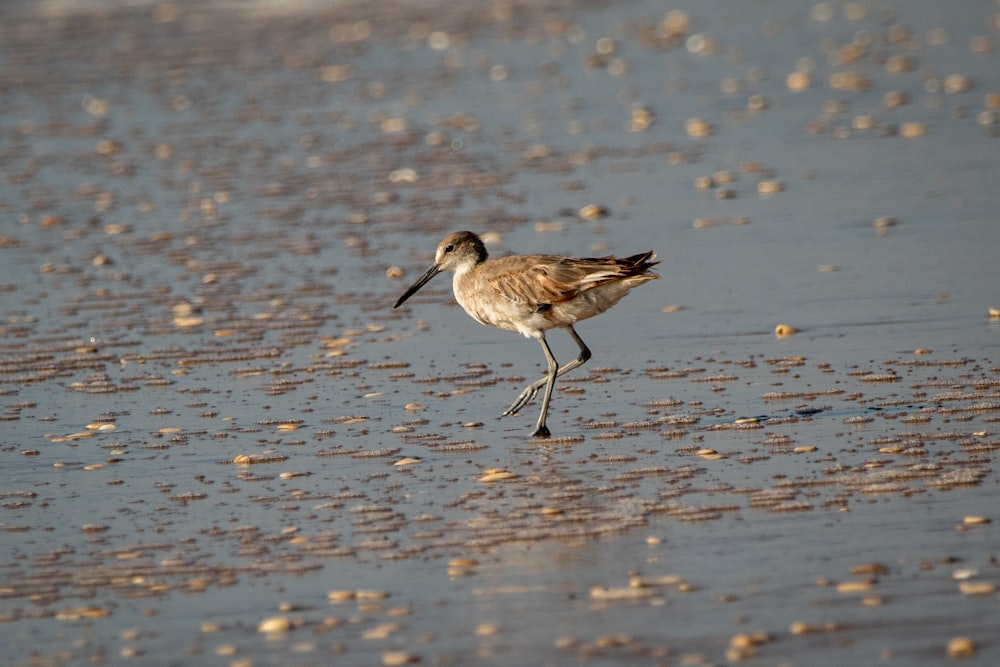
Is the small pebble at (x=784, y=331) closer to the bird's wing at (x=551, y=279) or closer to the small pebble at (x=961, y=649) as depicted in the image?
the bird's wing at (x=551, y=279)

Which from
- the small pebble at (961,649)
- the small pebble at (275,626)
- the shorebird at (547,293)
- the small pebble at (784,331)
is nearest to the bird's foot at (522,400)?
the shorebird at (547,293)

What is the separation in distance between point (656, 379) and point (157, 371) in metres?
3.15

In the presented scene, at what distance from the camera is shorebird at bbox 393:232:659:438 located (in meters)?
8.11

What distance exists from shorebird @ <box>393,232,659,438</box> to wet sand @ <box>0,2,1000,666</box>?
1.17 feet

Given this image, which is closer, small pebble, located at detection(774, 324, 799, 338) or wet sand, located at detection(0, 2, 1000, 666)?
wet sand, located at detection(0, 2, 1000, 666)

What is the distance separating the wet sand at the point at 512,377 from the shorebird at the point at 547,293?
357 mm

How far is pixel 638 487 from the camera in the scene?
6805 mm

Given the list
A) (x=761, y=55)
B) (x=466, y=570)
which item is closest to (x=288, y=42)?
(x=761, y=55)

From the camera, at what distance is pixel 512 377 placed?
30.0 feet

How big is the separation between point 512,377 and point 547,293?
1.08 m

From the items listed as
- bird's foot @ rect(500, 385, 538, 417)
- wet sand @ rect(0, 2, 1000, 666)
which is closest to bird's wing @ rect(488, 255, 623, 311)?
bird's foot @ rect(500, 385, 538, 417)

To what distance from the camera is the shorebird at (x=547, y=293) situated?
26.6 feet

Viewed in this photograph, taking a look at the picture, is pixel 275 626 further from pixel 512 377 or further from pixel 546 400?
pixel 512 377

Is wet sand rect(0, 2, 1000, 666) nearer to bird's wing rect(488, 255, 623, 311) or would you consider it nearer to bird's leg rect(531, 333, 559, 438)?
bird's leg rect(531, 333, 559, 438)
